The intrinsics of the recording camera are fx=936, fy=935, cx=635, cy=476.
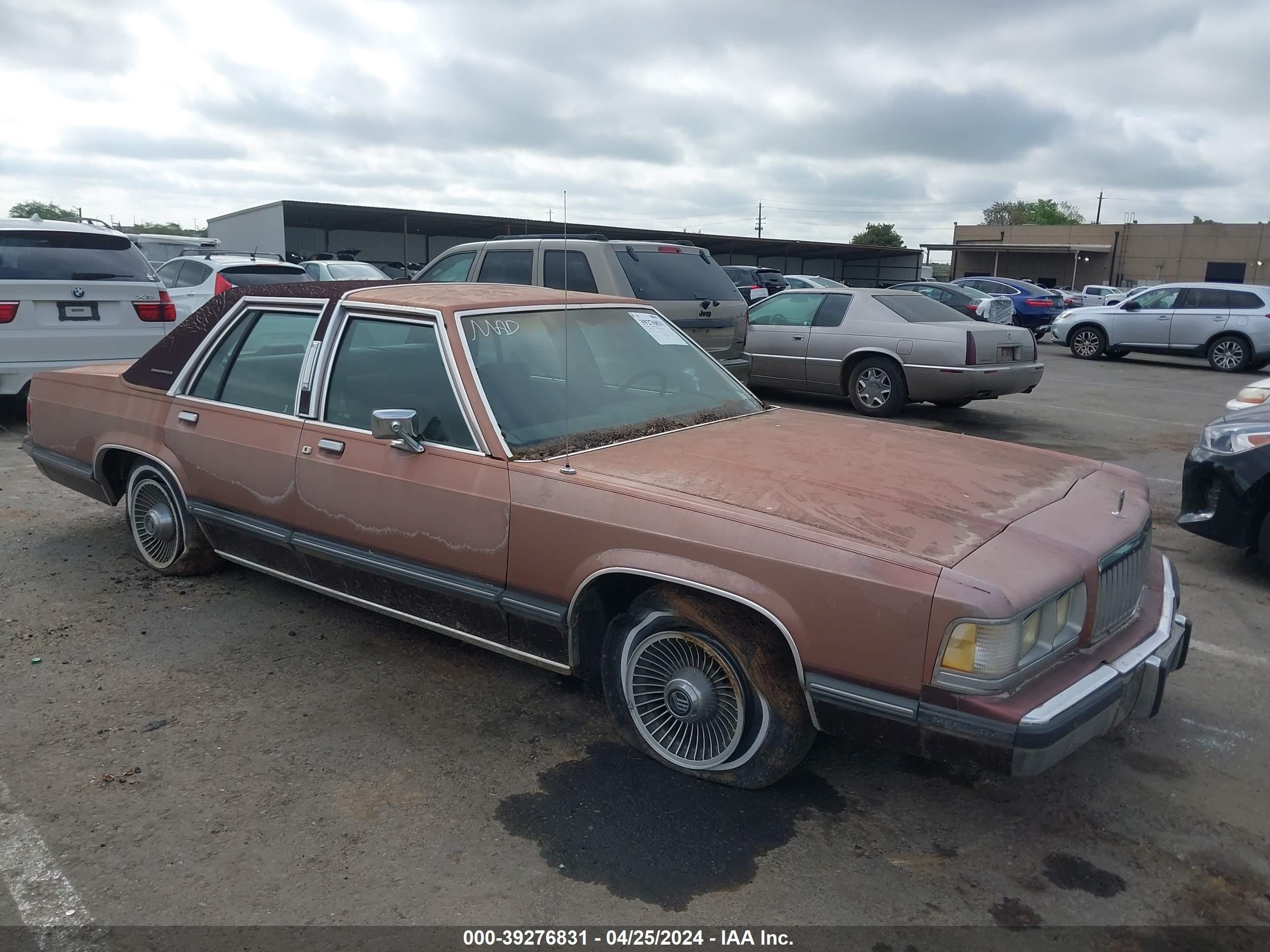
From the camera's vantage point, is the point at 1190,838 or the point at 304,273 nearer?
the point at 1190,838

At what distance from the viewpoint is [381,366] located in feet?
12.9

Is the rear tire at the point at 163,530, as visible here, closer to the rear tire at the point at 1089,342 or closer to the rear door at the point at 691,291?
the rear door at the point at 691,291

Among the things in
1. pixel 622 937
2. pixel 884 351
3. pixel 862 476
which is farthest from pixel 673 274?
pixel 622 937

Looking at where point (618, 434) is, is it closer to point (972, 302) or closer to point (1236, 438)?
point (1236, 438)

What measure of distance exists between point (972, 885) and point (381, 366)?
2.89 metres

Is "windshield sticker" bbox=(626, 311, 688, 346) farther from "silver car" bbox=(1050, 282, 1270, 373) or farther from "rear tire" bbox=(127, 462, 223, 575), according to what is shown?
"silver car" bbox=(1050, 282, 1270, 373)

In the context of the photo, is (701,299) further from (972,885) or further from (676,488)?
(972,885)

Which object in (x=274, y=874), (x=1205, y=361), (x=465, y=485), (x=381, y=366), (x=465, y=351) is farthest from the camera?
(x=1205, y=361)

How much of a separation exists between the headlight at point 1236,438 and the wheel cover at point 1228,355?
45.5 ft

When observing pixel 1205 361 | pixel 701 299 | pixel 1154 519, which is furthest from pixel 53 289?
pixel 1205 361

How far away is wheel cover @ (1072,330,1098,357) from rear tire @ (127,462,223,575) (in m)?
18.2

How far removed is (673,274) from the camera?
8.86 metres

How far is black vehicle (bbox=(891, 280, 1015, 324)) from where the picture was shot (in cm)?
1914

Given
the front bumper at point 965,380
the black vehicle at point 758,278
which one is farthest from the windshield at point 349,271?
the front bumper at point 965,380
